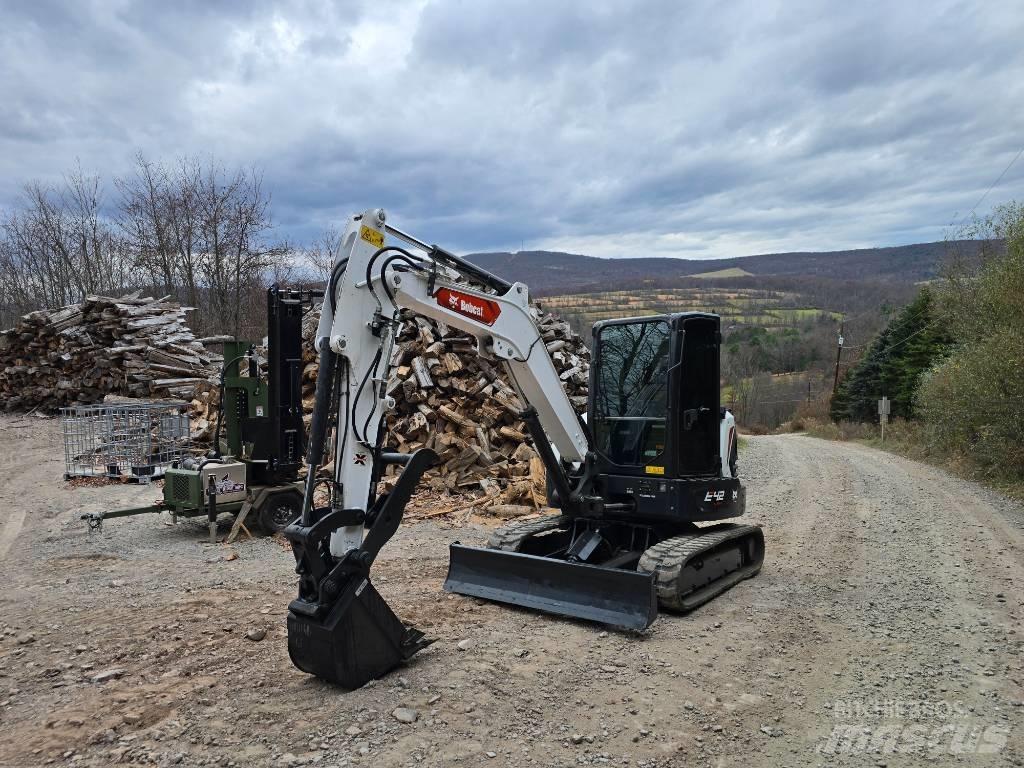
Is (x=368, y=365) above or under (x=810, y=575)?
above

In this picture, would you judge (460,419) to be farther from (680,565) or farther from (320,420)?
(320,420)

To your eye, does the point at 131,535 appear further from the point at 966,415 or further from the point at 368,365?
the point at 966,415

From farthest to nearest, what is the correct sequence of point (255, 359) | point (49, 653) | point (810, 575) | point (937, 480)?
point (937, 480), point (255, 359), point (810, 575), point (49, 653)

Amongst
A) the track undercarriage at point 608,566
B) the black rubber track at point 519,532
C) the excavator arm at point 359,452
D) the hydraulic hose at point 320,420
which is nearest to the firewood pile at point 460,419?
the black rubber track at point 519,532

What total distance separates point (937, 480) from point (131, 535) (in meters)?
15.0

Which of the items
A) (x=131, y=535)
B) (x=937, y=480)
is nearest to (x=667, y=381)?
(x=131, y=535)

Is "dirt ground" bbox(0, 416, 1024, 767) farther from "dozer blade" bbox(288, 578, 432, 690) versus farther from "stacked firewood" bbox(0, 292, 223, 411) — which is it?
"stacked firewood" bbox(0, 292, 223, 411)

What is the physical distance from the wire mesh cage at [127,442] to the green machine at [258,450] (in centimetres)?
345

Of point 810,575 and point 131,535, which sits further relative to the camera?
point 131,535

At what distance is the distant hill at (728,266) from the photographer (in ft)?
197

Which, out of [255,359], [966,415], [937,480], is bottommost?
[937,480]

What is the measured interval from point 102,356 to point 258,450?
12.3 m

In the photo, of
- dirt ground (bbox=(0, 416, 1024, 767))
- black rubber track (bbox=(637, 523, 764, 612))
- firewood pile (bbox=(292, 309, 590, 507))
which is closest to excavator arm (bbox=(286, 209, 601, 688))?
dirt ground (bbox=(0, 416, 1024, 767))

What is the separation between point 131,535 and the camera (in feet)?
30.2
